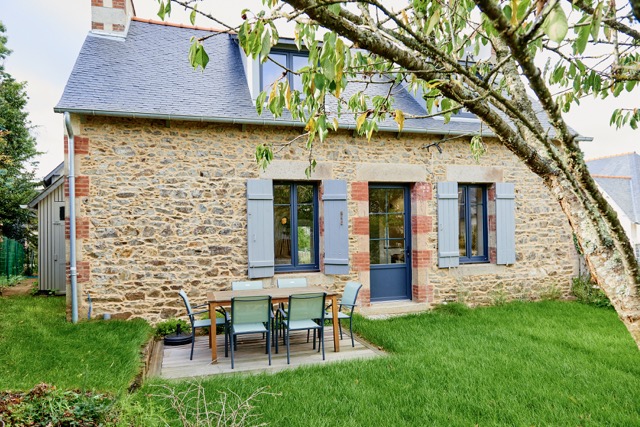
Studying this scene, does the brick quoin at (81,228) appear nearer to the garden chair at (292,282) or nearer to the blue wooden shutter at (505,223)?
the garden chair at (292,282)

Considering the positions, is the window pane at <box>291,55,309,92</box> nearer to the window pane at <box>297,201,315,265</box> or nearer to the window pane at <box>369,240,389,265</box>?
the window pane at <box>297,201,315,265</box>

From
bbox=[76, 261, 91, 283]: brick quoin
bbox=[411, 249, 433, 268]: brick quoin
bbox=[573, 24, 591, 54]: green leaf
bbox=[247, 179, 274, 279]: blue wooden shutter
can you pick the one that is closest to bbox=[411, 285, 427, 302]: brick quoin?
bbox=[411, 249, 433, 268]: brick quoin

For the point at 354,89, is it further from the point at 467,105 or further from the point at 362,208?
the point at 467,105

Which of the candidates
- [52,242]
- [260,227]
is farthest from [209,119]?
[52,242]

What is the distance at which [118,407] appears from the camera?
112 inches

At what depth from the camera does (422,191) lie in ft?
25.0

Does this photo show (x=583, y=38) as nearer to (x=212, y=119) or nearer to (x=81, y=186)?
(x=212, y=119)

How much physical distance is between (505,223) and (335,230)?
360 cm

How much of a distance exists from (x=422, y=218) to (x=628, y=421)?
4675 mm

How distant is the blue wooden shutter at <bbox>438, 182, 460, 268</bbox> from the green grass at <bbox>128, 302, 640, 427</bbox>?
1.74 metres

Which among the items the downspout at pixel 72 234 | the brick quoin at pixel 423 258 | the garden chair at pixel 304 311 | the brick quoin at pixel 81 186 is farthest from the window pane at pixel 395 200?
the downspout at pixel 72 234

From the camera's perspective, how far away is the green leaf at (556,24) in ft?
3.51

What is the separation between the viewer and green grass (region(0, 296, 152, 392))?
151 inches

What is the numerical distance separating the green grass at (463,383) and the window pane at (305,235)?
67.3 inches
